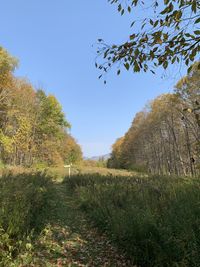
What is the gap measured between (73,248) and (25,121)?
73.9 ft

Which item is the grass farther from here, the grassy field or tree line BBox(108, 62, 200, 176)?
tree line BBox(108, 62, 200, 176)

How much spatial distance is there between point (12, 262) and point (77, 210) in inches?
215

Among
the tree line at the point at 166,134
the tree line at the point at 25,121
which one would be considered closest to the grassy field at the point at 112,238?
the tree line at the point at 166,134

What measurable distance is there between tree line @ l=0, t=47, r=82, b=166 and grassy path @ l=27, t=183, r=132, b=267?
54.1ft

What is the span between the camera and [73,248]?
523cm

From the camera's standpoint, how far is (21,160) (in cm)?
3400

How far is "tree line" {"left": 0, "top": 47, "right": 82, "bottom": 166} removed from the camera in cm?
2326

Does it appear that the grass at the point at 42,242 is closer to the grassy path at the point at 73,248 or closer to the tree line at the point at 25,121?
the grassy path at the point at 73,248

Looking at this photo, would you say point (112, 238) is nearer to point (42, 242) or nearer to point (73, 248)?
point (73, 248)

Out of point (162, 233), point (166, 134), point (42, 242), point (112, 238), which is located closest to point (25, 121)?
point (166, 134)

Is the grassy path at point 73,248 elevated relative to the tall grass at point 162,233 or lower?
lower

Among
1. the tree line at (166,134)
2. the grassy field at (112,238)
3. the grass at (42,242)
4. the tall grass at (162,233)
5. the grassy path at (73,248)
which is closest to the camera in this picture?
the tall grass at (162,233)

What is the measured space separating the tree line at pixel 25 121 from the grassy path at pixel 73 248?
16.5 metres

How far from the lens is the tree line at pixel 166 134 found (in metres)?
21.9
